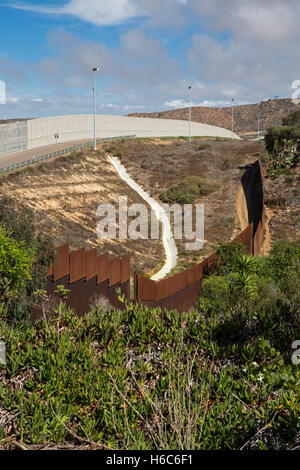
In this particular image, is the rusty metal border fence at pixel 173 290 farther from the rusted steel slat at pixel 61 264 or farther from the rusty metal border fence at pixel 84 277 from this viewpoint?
the rusted steel slat at pixel 61 264

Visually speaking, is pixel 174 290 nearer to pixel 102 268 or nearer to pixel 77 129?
pixel 102 268

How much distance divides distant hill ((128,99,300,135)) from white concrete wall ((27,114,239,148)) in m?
62.5

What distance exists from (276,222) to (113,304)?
20554mm

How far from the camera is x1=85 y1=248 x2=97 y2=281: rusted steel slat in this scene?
15.6m

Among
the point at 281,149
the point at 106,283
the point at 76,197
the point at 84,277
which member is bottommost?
the point at 106,283

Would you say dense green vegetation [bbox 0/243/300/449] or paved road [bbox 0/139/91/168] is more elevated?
paved road [bbox 0/139/91/168]

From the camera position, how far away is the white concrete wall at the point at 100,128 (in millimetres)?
59350

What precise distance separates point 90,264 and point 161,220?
80.8 ft

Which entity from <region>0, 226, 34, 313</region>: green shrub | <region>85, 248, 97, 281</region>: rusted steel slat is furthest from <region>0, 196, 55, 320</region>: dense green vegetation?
<region>85, 248, 97, 281</region>: rusted steel slat

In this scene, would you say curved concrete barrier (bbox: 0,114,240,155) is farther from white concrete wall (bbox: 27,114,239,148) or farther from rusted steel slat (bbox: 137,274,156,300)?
rusted steel slat (bbox: 137,274,156,300)

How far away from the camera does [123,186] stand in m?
47.7

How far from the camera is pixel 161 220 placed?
4000 centimetres

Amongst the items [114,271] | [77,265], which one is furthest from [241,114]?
[77,265]
